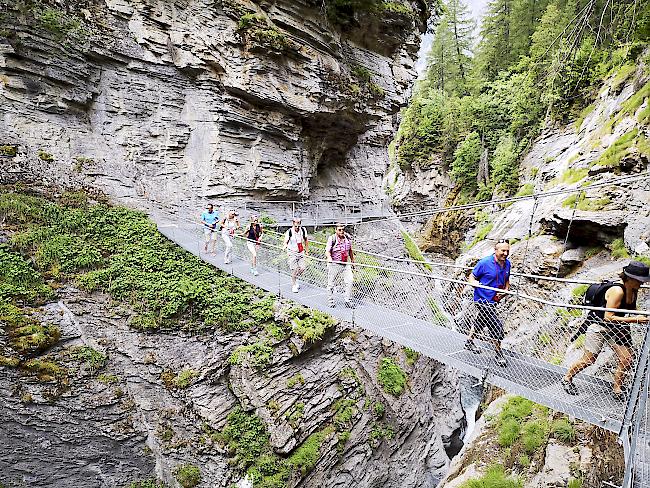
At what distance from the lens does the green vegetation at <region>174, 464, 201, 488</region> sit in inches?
211

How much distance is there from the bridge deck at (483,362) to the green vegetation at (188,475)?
2.83m

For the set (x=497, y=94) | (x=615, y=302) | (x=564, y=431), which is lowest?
(x=564, y=431)

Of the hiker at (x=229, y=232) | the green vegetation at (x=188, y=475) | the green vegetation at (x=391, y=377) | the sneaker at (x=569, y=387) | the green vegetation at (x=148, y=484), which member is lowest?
the green vegetation at (x=148, y=484)

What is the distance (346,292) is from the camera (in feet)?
17.0

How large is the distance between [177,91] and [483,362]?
30.8 ft

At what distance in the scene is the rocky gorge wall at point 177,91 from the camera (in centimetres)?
775

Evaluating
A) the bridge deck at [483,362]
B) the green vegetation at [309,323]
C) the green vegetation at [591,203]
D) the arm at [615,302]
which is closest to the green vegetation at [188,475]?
the green vegetation at [309,323]

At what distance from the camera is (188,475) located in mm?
5379

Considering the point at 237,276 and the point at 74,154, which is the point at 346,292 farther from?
the point at 74,154

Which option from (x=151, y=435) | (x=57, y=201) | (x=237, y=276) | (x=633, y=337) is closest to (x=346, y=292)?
(x=237, y=276)

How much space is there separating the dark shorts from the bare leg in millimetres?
872

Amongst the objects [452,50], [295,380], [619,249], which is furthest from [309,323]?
[452,50]

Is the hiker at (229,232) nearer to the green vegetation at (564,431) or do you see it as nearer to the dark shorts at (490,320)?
the dark shorts at (490,320)

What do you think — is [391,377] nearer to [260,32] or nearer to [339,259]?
[339,259]
